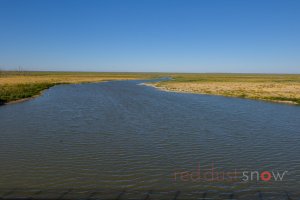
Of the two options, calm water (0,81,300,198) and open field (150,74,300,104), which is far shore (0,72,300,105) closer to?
open field (150,74,300,104)

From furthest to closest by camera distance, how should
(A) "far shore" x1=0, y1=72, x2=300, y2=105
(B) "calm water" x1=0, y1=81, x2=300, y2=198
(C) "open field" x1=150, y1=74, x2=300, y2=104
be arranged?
1. (C) "open field" x1=150, y1=74, x2=300, y2=104
2. (A) "far shore" x1=0, y1=72, x2=300, y2=105
3. (B) "calm water" x1=0, y1=81, x2=300, y2=198

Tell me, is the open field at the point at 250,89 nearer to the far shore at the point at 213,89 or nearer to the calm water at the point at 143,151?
the far shore at the point at 213,89

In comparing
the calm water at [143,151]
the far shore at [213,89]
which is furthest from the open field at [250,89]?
the calm water at [143,151]

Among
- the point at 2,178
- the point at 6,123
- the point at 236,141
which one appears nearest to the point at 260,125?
the point at 236,141

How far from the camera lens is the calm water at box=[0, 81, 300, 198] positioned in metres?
10.4

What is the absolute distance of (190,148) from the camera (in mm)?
14906

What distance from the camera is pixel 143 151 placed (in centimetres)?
1430

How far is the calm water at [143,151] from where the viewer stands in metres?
10.4

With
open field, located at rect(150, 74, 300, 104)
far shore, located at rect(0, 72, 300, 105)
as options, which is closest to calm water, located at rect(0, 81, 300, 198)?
far shore, located at rect(0, 72, 300, 105)

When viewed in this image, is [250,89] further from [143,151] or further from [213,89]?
[143,151]

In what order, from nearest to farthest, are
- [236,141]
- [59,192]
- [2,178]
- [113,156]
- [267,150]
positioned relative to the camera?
[59,192] < [2,178] < [113,156] < [267,150] < [236,141]

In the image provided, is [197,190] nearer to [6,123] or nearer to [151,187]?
[151,187]

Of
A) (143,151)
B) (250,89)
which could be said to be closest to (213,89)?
(250,89)

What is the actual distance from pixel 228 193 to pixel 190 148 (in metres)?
5.50
